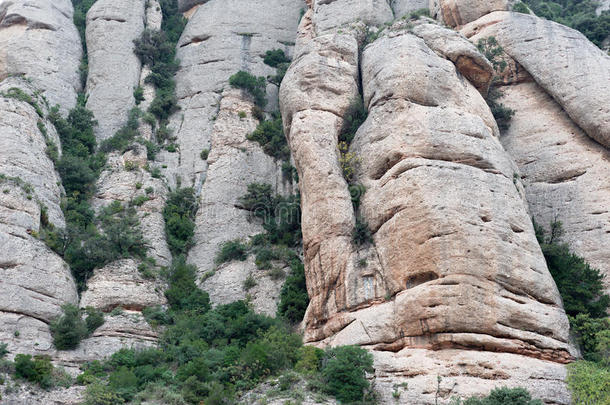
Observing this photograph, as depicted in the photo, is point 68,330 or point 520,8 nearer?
point 68,330

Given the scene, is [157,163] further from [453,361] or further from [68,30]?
[453,361]

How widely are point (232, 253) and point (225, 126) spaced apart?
951cm

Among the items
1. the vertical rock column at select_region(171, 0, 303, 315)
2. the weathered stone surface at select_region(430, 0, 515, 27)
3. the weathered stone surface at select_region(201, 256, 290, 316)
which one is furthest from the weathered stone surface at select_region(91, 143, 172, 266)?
the weathered stone surface at select_region(430, 0, 515, 27)

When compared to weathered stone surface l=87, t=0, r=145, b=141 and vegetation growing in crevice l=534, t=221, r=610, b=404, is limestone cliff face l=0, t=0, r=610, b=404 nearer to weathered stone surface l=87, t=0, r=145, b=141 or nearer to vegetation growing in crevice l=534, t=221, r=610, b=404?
weathered stone surface l=87, t=0, r=145, b=141

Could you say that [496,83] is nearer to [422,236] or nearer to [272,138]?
[272,138]

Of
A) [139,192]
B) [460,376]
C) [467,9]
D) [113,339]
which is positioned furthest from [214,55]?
[460,376]

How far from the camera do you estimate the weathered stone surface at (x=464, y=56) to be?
107 ft

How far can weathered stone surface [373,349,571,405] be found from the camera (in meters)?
21.4

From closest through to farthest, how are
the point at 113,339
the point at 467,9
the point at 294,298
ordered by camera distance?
the point at 113,339, the point at 294,298, the point at 467,9

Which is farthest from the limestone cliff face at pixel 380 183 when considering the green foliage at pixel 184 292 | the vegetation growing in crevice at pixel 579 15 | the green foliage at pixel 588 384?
the vegetation growing in crevice at pixel 579 15

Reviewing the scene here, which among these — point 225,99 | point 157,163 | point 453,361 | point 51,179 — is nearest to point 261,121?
point 225,99

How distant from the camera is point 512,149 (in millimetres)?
32500

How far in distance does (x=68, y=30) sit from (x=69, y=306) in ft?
76.5

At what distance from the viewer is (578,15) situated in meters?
41.3
